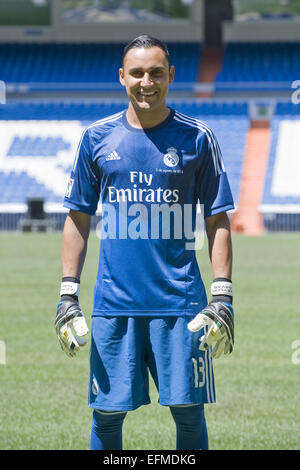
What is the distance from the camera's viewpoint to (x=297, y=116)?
33656 millimetres

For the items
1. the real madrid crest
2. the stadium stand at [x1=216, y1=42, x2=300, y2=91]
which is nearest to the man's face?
the real madrid crest

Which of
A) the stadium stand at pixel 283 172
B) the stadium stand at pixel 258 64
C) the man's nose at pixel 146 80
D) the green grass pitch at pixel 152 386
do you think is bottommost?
the green grass pitch at pixel 152 386

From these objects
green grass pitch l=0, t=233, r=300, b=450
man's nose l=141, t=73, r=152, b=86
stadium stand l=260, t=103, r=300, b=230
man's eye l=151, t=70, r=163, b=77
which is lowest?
green grass pitch l=0, t=233, r=300, b=450

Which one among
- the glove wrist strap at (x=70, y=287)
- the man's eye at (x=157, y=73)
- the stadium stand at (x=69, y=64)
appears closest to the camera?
the man's eye at (x=157, y=73)

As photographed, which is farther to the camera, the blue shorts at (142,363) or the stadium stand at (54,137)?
the stadium stand at (54,137)

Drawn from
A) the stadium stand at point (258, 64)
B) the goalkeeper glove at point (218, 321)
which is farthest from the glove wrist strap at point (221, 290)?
the stadium stand at point (258, 64)

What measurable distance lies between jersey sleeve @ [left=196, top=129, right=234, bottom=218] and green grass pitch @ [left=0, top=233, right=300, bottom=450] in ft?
6.69

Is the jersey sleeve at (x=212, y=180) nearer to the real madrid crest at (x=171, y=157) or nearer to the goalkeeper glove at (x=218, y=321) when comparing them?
the real madrid crest at (x=171, y=157)

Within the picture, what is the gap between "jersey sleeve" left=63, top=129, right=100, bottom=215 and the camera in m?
4.24

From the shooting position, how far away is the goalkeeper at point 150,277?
4098mm

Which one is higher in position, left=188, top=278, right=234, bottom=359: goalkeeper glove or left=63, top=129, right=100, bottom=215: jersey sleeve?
left=63, top=129, right=100, bottom=215: jersey sleeve

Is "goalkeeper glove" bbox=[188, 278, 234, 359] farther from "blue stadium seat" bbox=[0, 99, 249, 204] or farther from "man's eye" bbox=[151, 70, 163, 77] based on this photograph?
"blue stadium seat" bbox=[0, 99, 249, 204]

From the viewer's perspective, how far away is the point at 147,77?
13.5ft
